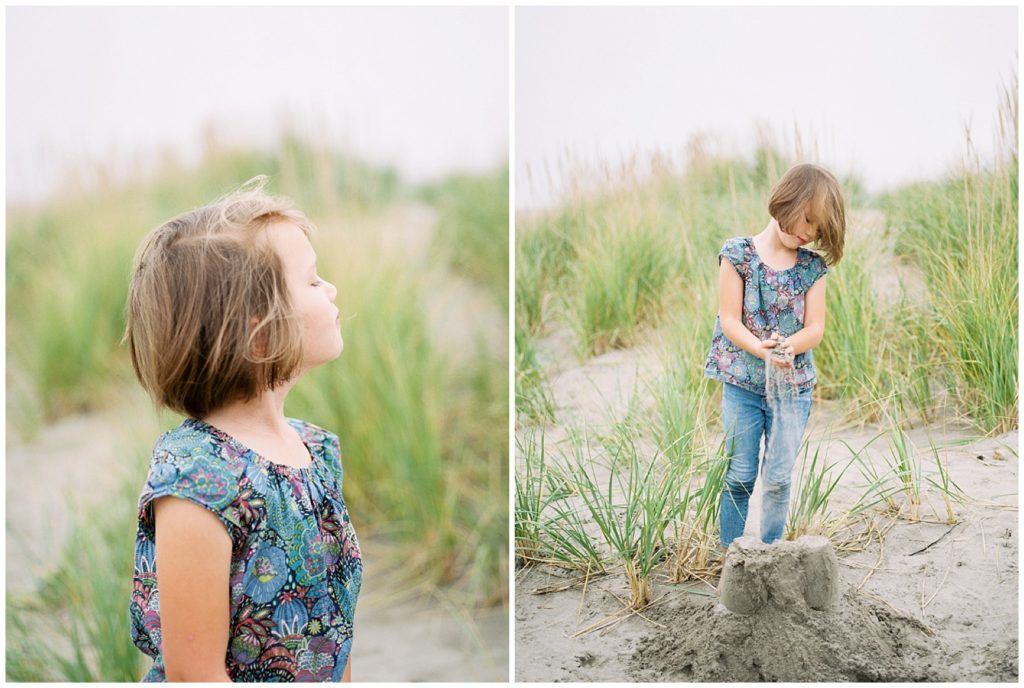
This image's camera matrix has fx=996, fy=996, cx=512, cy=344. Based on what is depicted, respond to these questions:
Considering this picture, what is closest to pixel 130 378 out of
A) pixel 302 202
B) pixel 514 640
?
pixel 302 202

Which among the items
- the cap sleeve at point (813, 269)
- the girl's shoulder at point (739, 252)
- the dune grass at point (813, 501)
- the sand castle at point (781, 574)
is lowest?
the sand castle at point (781, 574)

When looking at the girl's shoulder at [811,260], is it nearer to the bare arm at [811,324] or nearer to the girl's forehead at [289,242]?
the bare arm at [811,324]

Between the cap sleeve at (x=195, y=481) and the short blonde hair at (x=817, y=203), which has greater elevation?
the short blonde hair at (x=817, y=203)

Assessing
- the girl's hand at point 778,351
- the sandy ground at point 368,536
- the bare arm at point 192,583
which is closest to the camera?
the bare arm at point 192,583

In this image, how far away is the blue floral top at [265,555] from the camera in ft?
5.12

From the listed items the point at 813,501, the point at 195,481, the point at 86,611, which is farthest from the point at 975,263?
the point at 86,611

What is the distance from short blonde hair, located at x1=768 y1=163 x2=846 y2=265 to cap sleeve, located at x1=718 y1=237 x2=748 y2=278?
0.34 ft

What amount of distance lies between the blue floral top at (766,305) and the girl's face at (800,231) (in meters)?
0.02

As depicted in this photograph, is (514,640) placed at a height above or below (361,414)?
below

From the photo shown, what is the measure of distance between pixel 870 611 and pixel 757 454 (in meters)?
0.46

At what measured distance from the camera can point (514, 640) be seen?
2.53 m

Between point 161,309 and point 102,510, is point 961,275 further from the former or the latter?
point 102,510

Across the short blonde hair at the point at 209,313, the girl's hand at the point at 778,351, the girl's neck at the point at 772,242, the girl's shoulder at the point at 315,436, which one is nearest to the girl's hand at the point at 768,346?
the girl's hand at the point at 778,351

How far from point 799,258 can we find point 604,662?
1097mm
